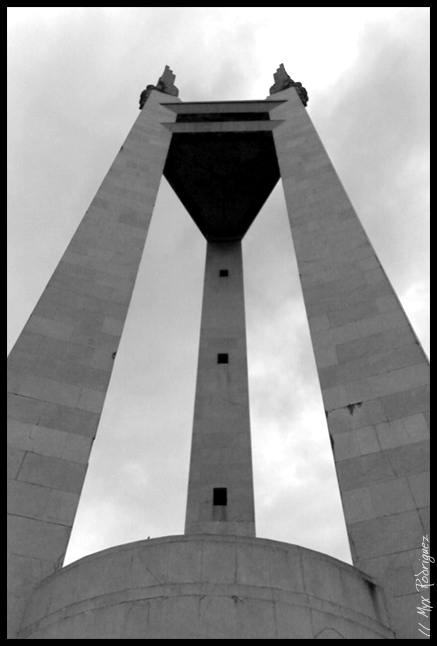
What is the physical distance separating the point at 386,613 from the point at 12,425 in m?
8.24

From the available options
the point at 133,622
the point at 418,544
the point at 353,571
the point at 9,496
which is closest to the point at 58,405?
the point at 9,496

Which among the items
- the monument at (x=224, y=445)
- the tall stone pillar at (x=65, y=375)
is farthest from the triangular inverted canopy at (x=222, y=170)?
the tall stone pillar at (x=65, y=375)

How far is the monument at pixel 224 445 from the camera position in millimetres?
8086

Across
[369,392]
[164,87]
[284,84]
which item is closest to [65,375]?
[369,392]

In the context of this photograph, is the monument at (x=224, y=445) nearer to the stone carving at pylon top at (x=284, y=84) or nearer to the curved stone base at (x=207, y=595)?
the curved stone base at (x=207, y=595)

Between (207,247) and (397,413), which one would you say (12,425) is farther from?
(207,247)

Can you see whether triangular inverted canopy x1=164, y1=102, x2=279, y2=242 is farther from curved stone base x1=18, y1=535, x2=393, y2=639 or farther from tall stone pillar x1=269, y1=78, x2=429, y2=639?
curved stone base x1=18, y1=535, x2=393, y2=639

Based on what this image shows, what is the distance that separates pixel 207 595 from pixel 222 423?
13.9 metres

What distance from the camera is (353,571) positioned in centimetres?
926

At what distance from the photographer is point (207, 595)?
789cm

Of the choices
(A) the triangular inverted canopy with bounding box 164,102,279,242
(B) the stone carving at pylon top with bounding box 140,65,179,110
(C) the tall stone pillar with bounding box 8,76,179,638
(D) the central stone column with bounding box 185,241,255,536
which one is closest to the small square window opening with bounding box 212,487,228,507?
(D) the central stone column with bounding box 185,241,255,536

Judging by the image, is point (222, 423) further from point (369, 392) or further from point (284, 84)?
point (284, 84)

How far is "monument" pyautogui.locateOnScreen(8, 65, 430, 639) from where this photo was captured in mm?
8086

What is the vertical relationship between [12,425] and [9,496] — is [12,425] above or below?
above
